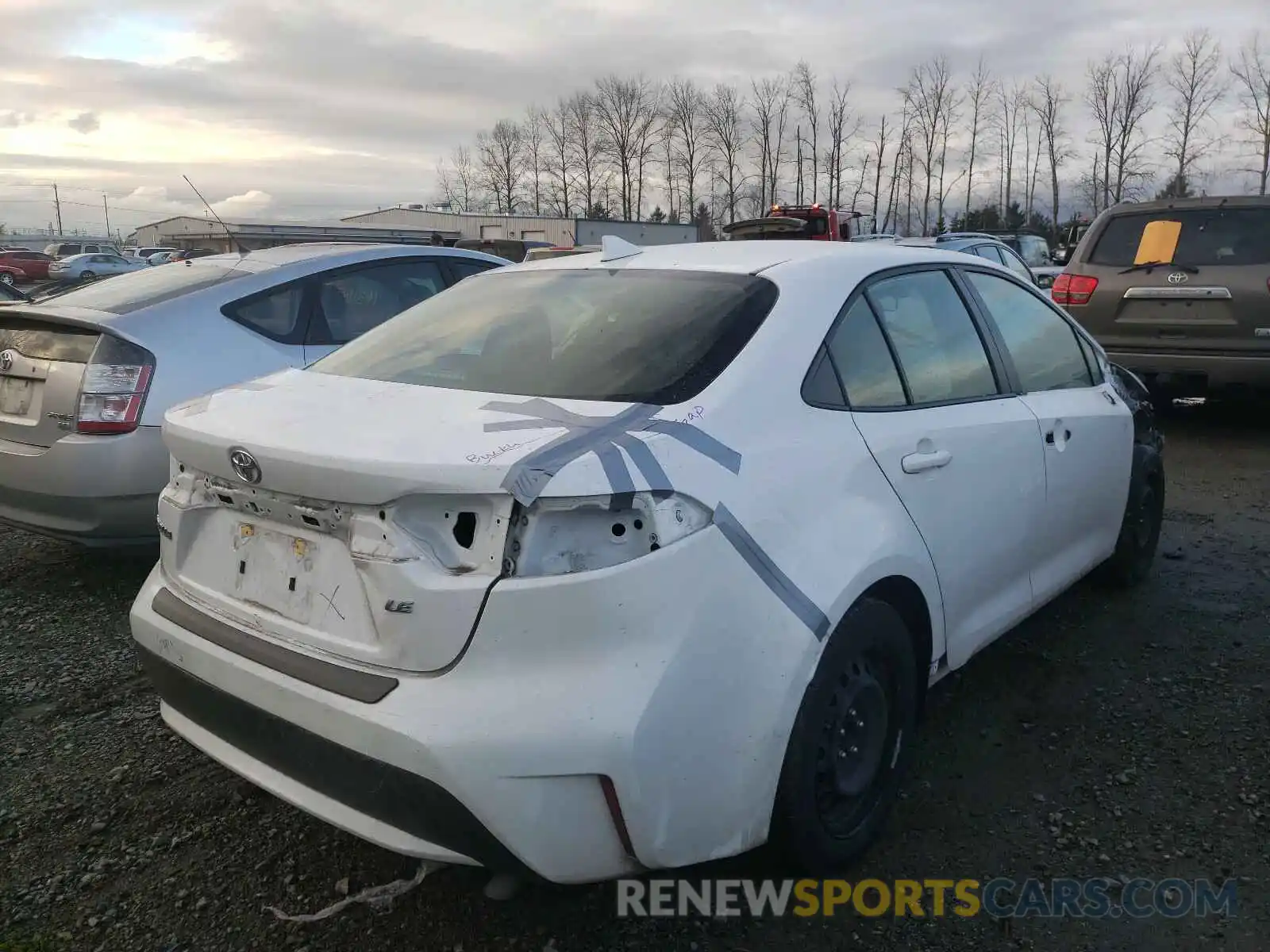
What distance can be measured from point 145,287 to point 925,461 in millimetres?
3830

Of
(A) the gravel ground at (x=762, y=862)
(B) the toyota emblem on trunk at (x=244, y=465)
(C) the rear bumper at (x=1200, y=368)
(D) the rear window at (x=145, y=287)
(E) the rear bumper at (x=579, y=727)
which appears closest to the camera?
(E) the rear bumper at (x=579, y=727)

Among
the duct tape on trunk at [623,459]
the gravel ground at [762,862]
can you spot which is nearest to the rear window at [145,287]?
the gravel ground at [762,862]

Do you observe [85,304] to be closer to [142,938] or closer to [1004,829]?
[142,938]

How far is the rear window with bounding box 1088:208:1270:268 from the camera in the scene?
23.5 ft

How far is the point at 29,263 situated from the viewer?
3659 cm

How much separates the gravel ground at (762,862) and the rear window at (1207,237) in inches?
158

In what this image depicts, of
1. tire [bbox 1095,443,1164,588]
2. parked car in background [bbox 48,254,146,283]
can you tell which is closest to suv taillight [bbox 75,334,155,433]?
tire [bbox 1095,443,1164,588]

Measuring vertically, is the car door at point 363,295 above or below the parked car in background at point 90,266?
above

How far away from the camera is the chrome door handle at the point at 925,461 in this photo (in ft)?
8.46

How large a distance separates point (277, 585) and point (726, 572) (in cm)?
100

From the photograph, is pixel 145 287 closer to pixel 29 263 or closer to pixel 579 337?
pixel 579 337

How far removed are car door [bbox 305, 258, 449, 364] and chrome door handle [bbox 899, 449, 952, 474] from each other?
112 inches

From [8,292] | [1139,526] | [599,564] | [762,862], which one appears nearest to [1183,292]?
[1139,526]

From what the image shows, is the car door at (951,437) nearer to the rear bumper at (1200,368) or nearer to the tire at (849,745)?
the tire at (849,745)
